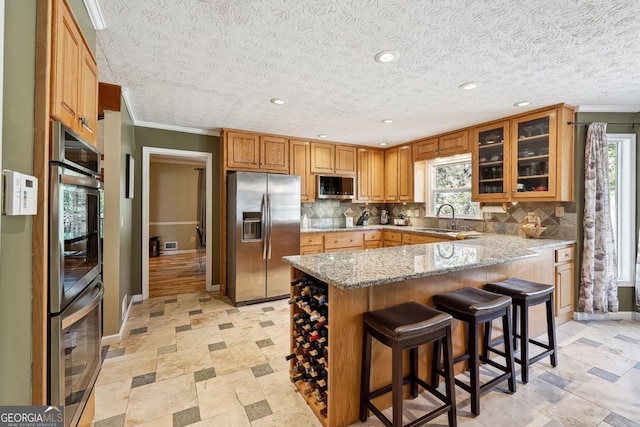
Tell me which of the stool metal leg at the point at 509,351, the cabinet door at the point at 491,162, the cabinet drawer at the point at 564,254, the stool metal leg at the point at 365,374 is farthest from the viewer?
the cabinet door at the point at 491,162

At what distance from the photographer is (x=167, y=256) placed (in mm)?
6938

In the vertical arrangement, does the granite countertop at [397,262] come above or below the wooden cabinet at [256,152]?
below

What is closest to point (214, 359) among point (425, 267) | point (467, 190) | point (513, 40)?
point (425, 267)

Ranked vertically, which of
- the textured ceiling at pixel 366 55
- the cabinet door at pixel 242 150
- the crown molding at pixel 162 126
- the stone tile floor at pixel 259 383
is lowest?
the stone tile floor at pixel 259 383

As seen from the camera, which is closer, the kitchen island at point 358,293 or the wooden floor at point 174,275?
the kitchen island at point 358,293

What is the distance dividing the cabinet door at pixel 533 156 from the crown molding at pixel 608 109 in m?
0.36

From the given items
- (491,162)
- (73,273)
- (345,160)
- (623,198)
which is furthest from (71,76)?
(623,198)

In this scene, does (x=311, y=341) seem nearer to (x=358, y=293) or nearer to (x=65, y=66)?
(x=358, y=293)

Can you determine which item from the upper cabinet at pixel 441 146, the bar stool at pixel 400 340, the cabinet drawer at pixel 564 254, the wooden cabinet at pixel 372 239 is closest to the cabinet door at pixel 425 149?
the upper cabinet at pixel 441 146

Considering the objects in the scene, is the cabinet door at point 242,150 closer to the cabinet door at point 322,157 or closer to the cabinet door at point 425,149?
the cabinet door at point 322,157

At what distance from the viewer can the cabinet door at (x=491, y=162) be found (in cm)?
352

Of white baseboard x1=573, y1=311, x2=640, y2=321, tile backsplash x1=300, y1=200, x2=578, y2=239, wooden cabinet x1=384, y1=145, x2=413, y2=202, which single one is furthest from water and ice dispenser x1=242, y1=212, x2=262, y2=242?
white baseboard x1=573, y1=311, x2=640, y2=321

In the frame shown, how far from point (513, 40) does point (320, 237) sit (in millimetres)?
3154

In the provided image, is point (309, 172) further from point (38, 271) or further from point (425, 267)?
point (38, 271)
